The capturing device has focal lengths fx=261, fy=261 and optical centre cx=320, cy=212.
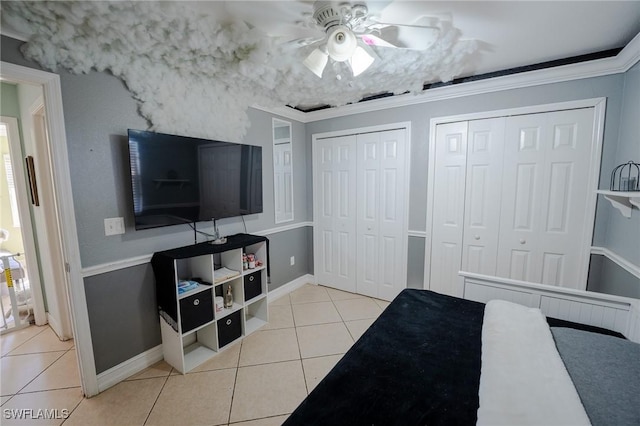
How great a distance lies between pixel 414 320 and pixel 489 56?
2162 millimetres

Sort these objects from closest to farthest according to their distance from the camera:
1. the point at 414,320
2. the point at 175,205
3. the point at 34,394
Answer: the point at 414,320 → the point at 34,394 → the point at 175,205

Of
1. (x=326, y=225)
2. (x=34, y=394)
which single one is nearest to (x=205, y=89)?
(x=326, y=225)

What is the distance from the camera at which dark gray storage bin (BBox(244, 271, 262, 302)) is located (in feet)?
8.11

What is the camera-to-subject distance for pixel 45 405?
169 centimetres

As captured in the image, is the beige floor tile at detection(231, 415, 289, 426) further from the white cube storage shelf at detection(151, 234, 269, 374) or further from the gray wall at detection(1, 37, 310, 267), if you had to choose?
the gray wall at detection(1, 37, 310, 267)

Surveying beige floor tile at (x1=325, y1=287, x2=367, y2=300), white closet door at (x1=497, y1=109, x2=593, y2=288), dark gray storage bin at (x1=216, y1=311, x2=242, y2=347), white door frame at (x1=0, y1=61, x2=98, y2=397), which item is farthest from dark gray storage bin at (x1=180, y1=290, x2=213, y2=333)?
white closet door at (x1=497, y1=109, x2=593, y2=288)

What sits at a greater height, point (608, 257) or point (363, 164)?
point (363, 164)

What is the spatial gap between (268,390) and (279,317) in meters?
0.99

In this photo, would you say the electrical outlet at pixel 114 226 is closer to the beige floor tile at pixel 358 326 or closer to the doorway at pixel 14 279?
the doorway at pixel 14 279

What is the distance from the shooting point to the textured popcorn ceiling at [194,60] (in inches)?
56.0

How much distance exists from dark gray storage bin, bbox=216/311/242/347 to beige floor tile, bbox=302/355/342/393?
69 centimetres

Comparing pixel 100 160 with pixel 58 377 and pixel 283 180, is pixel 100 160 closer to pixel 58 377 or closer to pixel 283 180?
pixel 58 377

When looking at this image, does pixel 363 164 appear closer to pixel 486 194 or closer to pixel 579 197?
pixel 486 194

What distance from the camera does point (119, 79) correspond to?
1.82 m
